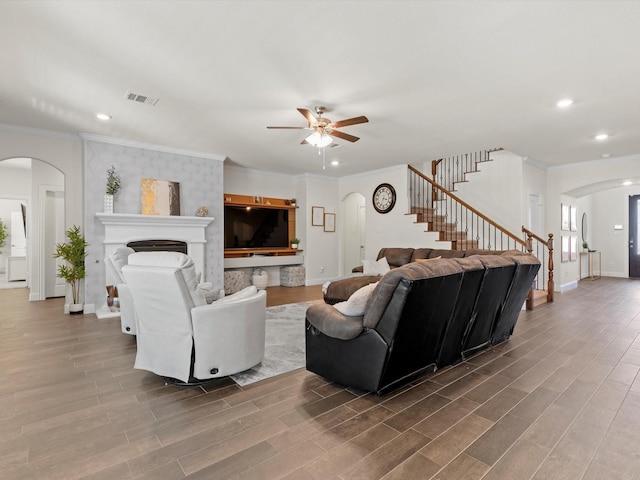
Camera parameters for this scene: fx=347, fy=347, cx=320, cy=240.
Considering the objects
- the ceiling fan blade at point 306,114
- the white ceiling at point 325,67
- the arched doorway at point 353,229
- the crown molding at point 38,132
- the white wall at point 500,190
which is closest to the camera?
the white ceiling at point 325,67

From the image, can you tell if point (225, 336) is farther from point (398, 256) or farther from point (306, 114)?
point (398, 256)

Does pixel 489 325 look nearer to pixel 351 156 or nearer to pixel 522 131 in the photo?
pixel 522 131

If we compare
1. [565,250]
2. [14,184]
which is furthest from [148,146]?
[565,250]

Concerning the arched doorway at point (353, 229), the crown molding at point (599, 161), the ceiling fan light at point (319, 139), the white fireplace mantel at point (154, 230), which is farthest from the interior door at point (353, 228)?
the ceiling fan light at point (319, 139)

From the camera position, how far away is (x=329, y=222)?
9047 mm

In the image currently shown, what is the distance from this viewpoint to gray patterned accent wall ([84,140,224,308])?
5.62 metres

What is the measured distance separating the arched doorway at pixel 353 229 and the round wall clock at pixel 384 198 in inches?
73.0

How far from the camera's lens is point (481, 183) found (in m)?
7.70

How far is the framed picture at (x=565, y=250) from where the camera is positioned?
781 centimetres

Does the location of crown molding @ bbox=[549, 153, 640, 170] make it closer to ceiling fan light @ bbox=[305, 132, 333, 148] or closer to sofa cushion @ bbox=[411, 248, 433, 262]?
sofa cushion @ bbox=[411, 248, 433, 262]

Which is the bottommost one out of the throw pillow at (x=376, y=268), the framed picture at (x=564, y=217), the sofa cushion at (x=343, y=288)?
the sofa cushion at (x=343, y=288)

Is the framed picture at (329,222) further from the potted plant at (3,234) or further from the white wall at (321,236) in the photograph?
the potted plant at (3,234)

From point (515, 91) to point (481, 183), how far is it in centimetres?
414

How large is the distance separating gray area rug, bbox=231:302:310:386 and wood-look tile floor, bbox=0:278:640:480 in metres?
0.17
